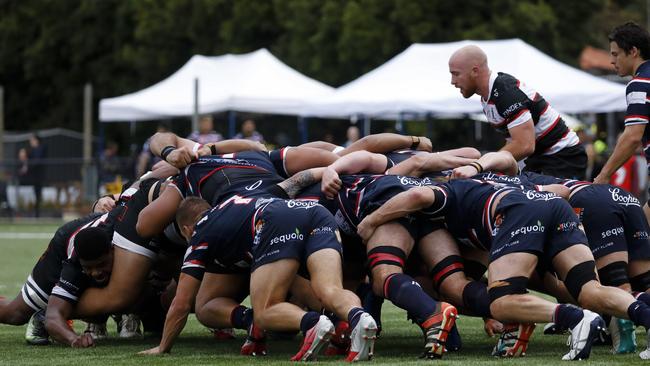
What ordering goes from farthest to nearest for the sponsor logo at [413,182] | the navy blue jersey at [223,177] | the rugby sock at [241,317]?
1. the navy blue jersey at [223,177]
2. the sponsor logo at [413,182]
3. the rugby sock at [241,317]

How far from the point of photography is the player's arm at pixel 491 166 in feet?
26.1

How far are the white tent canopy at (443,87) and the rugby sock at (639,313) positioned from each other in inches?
575

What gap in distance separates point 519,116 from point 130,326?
334cm

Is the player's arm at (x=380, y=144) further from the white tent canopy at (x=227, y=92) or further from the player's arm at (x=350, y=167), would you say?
the white tent canopy at (x=227, y=92)

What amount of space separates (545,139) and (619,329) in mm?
2536

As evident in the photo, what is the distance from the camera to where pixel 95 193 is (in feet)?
89.2

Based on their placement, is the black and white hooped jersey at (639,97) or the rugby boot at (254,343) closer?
the rugby boot at (254,343)

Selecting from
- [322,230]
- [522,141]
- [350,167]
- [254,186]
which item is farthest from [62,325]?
[522,141]

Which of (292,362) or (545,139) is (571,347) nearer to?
(292,362)

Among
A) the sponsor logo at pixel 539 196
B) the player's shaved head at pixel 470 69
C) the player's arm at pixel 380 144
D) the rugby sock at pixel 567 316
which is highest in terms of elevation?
the player's shaved head at pixel 470 69

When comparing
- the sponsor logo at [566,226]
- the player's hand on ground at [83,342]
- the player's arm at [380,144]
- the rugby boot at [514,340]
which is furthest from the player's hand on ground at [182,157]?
the sponsor logo at [566,226]

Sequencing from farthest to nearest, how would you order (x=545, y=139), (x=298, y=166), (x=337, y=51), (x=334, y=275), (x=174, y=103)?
(x=337, y=51) → (x=174, y=103) → (x=545, y=139) → (x=298, y=166) → (x=334, y=275)

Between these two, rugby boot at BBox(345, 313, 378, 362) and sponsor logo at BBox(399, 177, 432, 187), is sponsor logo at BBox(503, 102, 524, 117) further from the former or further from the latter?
rugby boot at BBox(345, 313, 378, 362)

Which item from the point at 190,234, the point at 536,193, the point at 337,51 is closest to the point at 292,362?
the point at 190,234
